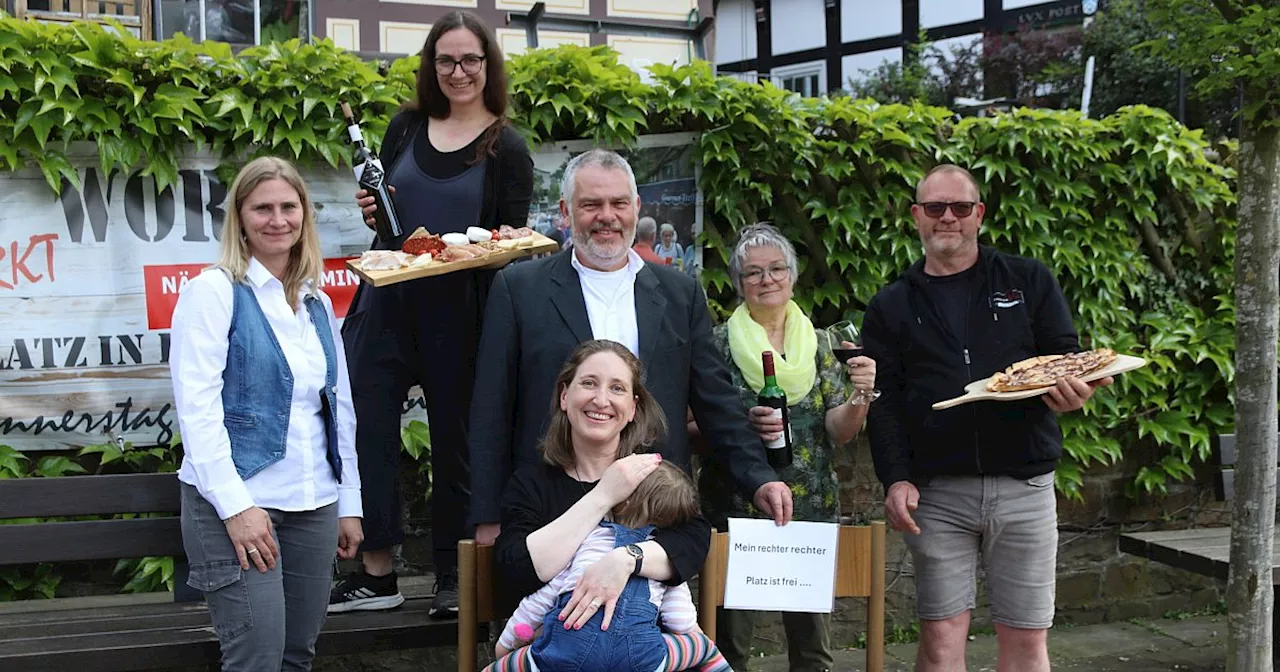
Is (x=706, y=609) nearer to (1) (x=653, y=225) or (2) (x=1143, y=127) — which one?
(1) (x=653, y=225)

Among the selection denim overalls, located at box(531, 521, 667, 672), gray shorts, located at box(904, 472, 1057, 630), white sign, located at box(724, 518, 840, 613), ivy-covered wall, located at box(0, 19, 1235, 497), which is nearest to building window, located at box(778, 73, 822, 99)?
ivy-covered wall, located at box(0, 19, 1235, 497)

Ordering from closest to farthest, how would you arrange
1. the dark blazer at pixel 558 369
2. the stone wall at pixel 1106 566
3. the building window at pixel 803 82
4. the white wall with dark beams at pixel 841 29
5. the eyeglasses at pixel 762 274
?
the dark blazer at pixel 558 369, the eyeglasses at pixel 762 274, the stone wall at pixel 1106 566, the white wall with dark beams at pixel 841 29, the building window at pixel 803 82

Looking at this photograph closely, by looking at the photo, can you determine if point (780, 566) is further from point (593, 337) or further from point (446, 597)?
point (446, 597)

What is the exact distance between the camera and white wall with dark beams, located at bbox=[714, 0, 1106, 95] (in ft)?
71.1

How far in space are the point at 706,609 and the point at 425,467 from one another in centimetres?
179

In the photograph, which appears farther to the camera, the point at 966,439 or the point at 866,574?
the point at 966,439

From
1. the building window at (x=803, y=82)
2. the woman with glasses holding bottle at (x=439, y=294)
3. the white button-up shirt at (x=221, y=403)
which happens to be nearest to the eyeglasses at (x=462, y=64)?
the woman with glasses holding bottle at (x=439, y=294)

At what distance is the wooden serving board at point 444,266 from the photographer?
327 cm

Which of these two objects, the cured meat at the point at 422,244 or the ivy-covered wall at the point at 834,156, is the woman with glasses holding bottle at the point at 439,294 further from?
the ivy-covered wall at the point at 834,156

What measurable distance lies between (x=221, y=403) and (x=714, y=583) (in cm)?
129

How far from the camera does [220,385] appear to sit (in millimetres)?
2877

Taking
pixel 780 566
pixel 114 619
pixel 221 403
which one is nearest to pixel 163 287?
pixel 114 619

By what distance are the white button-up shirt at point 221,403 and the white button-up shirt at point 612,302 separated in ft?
2.22

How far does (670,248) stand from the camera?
4.97 meters
